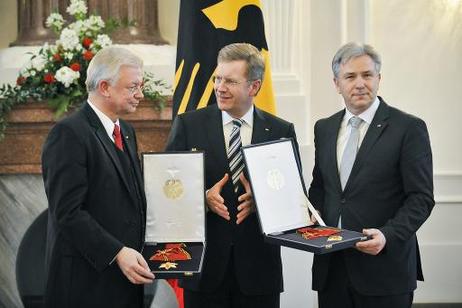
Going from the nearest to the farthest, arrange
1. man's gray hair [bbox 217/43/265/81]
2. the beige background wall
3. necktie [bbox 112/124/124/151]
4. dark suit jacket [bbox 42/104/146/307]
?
dark suit jacket [bbox 42/104/146/307], necktie [bbox 112/124/124/151], man's gray hair [bbox 217/43/265/81], the beige background wall

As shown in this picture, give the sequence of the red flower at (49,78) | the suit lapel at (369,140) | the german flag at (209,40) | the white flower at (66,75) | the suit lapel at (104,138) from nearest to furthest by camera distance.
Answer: the suit lapel at (104,138) → the suit lapel at (369,140) → the german flag at (209,40) → the white flower at (66,75) → the red flower at (49,78)

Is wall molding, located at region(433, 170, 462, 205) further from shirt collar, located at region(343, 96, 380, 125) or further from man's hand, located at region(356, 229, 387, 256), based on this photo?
man's hand, located at region(356, 229, 387, 256)

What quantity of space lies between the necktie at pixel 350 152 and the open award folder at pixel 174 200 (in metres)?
0.57

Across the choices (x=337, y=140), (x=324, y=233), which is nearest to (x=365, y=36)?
(x=337, y=140)

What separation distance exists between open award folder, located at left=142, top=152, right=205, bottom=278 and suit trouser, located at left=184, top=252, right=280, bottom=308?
25cm

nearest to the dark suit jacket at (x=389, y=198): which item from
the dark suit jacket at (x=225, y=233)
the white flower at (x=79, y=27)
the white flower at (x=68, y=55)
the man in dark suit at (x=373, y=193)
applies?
the man in dark suit at (x=373, y=193)

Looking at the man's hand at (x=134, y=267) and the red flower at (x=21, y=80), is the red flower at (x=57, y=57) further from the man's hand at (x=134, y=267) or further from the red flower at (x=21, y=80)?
the man's hand at (x=134, y=267)

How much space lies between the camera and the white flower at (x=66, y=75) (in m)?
4.39

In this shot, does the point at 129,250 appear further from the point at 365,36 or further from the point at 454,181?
the point at 454,181

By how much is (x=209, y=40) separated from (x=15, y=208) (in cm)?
187

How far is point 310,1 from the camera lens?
5.07 meters

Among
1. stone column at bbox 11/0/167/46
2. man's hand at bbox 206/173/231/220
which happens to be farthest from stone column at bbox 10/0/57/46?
man's hand at bbox 206/173/231/220

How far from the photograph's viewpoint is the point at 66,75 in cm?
439

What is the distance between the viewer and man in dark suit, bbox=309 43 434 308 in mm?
2707
